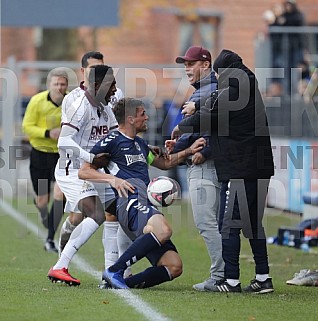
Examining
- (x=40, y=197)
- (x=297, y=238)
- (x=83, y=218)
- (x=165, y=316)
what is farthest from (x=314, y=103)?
(x=165, y=316)

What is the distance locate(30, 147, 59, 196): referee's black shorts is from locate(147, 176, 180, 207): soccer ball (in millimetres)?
4428

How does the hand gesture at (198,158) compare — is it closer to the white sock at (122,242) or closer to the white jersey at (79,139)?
the white jersey at (79,139)

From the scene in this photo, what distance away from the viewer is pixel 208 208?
995cm

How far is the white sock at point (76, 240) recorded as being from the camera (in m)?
9.80

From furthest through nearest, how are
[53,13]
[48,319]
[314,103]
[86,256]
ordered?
[53,13] → [314,103] → [86,256] → [48,319]

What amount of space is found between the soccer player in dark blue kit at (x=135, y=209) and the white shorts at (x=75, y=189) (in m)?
0.30

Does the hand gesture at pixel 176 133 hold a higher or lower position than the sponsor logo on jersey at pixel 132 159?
higher

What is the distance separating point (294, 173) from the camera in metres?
17.6

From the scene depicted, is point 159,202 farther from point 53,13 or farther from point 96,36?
point 96,36

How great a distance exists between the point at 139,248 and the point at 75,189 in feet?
4.95

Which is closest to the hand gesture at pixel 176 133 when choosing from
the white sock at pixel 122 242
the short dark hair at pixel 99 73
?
the short dark hair at pixel 99 73

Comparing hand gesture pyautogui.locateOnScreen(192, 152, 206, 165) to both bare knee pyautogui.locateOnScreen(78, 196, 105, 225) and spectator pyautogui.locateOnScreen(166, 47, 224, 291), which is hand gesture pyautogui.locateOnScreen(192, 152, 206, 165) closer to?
spectator pyautogui.locateOnScreen(166, 47, 224, 291)

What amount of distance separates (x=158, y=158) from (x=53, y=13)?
31.9 ft

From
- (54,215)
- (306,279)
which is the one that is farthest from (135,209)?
(54,215)
